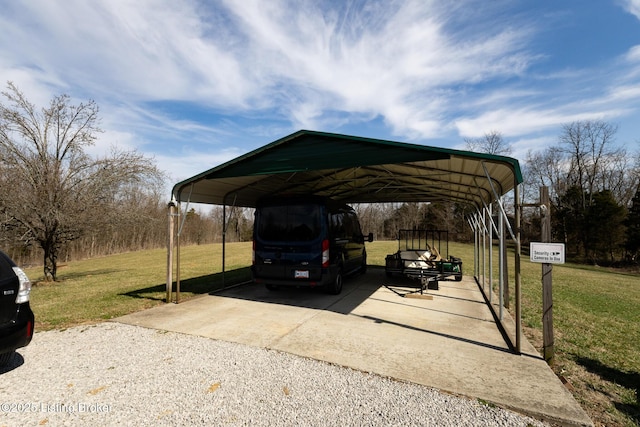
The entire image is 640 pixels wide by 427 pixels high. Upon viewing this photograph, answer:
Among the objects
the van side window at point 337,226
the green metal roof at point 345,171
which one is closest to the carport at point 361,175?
the green metal roof at point 345,171

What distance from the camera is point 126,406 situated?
273cm

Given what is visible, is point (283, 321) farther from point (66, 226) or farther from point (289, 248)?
point (66, 226)

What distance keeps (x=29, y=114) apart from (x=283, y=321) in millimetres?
9671

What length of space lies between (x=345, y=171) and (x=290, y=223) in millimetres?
2156

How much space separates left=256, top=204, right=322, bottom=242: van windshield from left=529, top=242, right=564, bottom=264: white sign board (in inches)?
146

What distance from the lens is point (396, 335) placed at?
4.55m

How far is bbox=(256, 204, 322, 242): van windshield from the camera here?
644 centimetres

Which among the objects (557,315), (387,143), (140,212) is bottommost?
(557,315)

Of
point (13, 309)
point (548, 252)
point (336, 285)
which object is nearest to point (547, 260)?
point (548, 252)

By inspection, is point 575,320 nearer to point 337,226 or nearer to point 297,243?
point 337,226

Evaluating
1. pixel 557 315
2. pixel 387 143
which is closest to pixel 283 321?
pixel 387 143

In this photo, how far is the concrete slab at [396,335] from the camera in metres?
3.07

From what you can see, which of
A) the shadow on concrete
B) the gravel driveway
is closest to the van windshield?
the shadow on concrete

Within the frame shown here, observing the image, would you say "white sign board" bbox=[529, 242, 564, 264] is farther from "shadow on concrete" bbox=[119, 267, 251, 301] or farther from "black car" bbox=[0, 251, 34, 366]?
"shadow on concrete" bbox=[119, 267, 251, 301]
